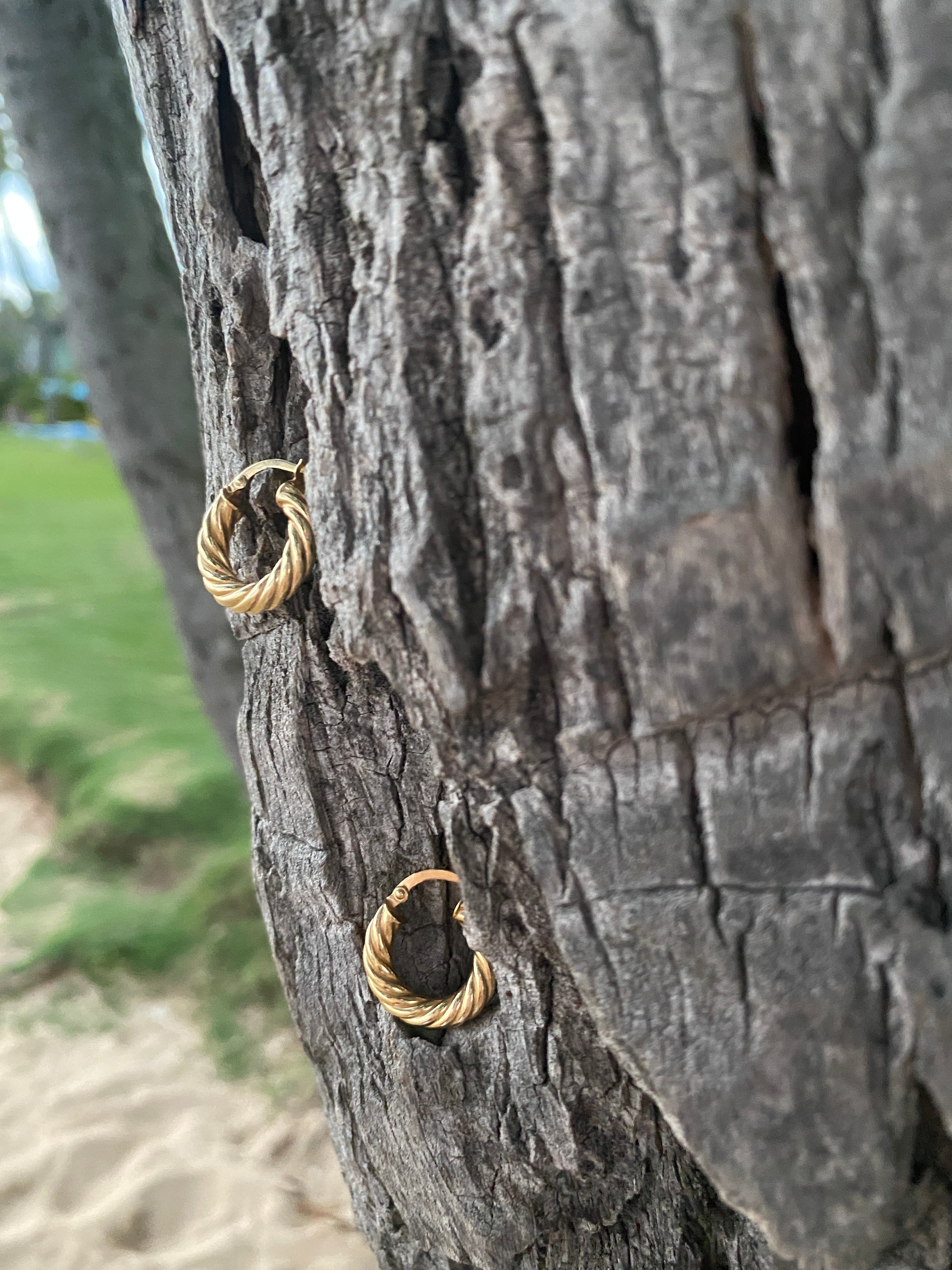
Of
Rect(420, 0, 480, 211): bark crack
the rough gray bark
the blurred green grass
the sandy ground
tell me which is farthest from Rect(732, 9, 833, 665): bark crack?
the blurred green grass

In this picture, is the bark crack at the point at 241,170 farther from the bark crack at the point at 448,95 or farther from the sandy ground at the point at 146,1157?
the sandy ground at the point at 146,1157

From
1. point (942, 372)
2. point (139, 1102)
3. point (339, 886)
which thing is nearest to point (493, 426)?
point (942, 372)

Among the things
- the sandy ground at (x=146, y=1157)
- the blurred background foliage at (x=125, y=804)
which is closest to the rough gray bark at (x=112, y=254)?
the blurred background foliage at (x=125, y=804)

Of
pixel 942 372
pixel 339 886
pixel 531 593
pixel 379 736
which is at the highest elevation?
pixel 942 372

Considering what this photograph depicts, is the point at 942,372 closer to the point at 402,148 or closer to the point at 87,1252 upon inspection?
the point at 402,148

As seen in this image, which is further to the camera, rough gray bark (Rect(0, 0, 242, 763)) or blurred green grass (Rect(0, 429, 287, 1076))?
blurred green grass (Rect(0, 429, 287, 1076))

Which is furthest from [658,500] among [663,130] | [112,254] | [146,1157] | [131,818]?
[131,818]

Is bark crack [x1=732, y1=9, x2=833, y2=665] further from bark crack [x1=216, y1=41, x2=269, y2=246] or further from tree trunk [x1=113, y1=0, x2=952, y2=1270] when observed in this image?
bark crack [x1=216, y1=41, x2=269, y2=246]
